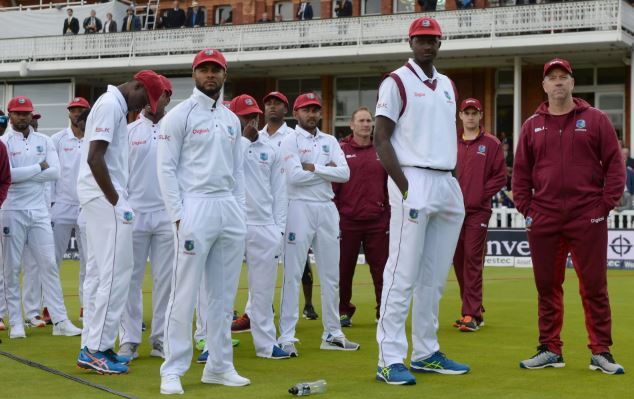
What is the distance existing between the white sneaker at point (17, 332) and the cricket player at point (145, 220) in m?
1.91

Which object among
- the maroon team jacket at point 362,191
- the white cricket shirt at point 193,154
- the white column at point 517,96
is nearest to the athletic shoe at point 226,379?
the white cricket shirt at point 193,154

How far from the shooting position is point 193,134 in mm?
7422

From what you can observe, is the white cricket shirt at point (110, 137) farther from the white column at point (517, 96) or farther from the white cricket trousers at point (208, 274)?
the white column at point (517, 96)

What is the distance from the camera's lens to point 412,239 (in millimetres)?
7750

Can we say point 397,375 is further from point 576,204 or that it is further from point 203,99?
point 203,99

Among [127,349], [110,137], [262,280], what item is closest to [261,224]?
[262,280]

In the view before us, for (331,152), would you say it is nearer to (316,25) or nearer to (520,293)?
(520,293)

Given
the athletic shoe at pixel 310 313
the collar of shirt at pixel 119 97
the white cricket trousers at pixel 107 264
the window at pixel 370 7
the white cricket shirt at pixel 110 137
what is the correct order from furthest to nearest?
the window at pixel 370 7
the athletic shoe at pixel 310 313
the collar of shirt at pixel 119 97
the white cricket trousers at pixel 107 264
the white cricket shirt at pixel 110 137

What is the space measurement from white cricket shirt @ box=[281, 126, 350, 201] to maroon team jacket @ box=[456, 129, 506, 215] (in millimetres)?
1976

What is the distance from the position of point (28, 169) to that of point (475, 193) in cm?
483

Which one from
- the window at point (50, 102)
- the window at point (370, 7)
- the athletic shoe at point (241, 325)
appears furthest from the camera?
the window at point (50, 102)

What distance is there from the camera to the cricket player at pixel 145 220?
9016 mm

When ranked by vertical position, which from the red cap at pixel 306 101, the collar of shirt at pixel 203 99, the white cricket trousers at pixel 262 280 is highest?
the red cap at pixel 306 101

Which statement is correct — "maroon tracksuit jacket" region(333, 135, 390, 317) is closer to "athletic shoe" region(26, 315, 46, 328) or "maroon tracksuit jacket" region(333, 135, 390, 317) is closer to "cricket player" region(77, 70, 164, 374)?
"athletic shoe" region(26, 315, 46, 328)
